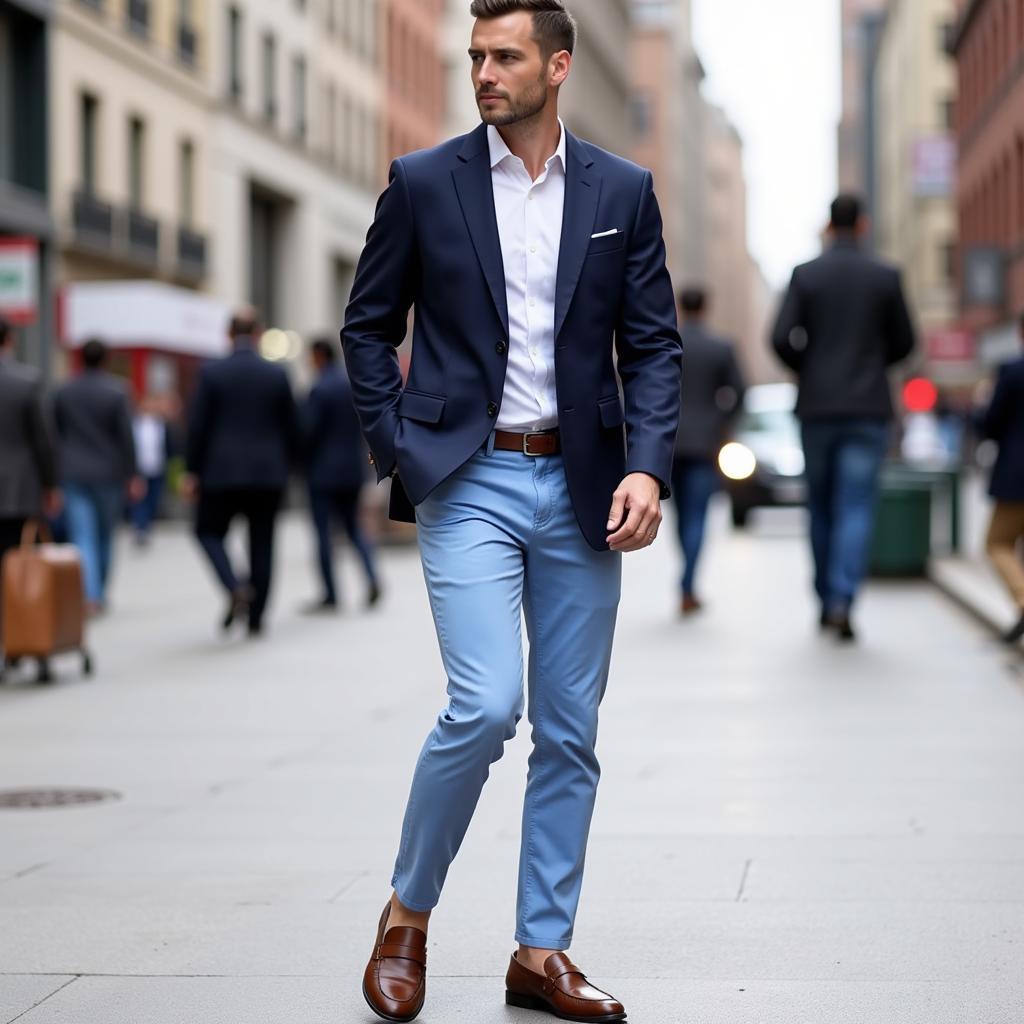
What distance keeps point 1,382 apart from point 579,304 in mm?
7532

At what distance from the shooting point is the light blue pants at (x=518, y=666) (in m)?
4.35

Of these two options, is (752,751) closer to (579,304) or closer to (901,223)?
(579,304)

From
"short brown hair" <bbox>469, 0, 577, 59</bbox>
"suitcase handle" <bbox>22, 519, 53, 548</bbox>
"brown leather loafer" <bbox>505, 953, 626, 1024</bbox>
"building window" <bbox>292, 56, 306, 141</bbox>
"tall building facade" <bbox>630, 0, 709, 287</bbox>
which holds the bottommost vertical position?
"brown leather loafer" <bbox>505, 953, 626, 1024</bbox>

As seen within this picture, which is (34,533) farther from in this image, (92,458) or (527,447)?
(527,447)

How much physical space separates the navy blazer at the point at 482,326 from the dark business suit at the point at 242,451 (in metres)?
9.01

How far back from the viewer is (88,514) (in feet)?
50.6

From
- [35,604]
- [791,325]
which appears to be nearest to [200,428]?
[35,604]

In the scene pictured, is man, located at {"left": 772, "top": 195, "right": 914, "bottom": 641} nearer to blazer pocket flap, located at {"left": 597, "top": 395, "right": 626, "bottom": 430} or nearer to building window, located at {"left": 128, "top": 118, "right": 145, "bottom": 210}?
blazer pocket flap, located at {"left": 597, "top": 395, "right": 626, "bottom": 430}

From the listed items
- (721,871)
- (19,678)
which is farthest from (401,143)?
(721,871)

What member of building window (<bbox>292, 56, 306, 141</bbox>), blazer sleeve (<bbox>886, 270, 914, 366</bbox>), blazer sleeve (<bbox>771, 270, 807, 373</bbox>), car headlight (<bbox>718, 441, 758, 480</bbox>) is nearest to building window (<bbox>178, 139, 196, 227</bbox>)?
building window (<bbox>292, 56, 306, 141</bbox>)

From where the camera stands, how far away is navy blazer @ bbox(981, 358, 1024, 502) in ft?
37.9

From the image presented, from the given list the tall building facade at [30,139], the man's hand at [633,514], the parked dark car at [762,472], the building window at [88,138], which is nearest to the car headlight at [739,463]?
the parked dark car at [762,472]

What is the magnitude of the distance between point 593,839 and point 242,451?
23.8 feet

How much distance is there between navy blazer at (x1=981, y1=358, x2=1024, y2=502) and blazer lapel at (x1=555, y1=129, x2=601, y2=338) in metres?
7.40
